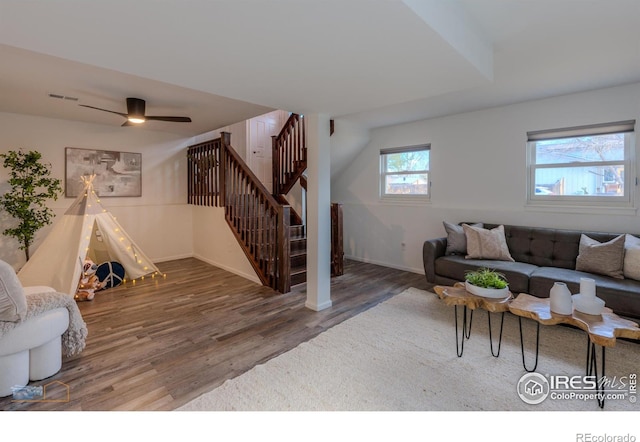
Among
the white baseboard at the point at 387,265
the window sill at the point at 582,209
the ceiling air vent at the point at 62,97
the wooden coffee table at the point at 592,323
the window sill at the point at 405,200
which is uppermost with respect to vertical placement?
the ceiling air vent at the point at 62,97

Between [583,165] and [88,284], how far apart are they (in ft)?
20.0

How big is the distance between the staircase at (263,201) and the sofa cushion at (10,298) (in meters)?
2.44

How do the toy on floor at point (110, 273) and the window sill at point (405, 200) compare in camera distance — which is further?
the window sill at point (405, 200)

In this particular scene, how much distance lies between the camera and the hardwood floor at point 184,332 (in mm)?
2006

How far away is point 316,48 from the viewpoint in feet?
5.91

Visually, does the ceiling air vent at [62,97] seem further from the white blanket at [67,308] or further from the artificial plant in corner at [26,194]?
the white blanket at [67,308]

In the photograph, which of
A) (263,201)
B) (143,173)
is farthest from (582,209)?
(143,173)

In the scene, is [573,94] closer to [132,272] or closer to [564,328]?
[564,328]

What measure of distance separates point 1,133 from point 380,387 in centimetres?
558

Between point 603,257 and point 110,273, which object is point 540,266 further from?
point 110,273

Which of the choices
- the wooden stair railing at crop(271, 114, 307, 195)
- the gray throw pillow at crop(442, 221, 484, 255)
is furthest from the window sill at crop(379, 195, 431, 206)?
the wooden stair railing at crop(271, 114, 307, 195)

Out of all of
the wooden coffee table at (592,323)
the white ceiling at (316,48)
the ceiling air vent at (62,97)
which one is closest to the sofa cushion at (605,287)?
the wooden coffee table at (592,323)

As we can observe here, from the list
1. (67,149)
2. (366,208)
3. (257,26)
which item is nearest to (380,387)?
(257,26)
